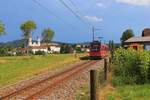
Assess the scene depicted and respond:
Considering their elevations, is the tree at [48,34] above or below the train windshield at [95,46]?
above

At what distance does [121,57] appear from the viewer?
26.4 metres

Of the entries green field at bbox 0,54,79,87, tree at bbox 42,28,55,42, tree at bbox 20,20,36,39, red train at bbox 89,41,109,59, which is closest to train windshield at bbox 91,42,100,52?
red train at bbox 89,41,109,59

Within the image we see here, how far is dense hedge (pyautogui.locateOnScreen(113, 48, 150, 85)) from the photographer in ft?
71.9

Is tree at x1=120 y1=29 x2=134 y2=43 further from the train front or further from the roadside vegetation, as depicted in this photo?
the roadside vegetation

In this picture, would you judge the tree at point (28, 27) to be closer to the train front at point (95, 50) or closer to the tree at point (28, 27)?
the tree at point (28, 27)

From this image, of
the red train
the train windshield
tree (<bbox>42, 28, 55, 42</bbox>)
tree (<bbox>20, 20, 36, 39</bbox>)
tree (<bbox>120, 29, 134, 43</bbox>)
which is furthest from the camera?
tree (<bbox>42, 28, 55, 42</bbox>)

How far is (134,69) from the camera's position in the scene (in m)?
23.3

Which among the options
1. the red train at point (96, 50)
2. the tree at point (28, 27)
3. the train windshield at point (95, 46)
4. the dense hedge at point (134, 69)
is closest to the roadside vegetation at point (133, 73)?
the dense hedge at point (134, 69)

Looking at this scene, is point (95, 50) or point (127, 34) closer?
point (95, 50)

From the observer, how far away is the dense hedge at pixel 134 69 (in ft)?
71.9

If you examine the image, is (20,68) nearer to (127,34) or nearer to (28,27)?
(127,34)

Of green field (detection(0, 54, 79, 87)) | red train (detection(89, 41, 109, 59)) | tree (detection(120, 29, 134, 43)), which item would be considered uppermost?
tree (detection(120, 29, 134, 43))

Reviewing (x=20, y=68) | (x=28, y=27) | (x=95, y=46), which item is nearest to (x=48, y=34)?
(x=28, y=27)

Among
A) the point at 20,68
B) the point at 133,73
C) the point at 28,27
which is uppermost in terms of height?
the point at 28,27
